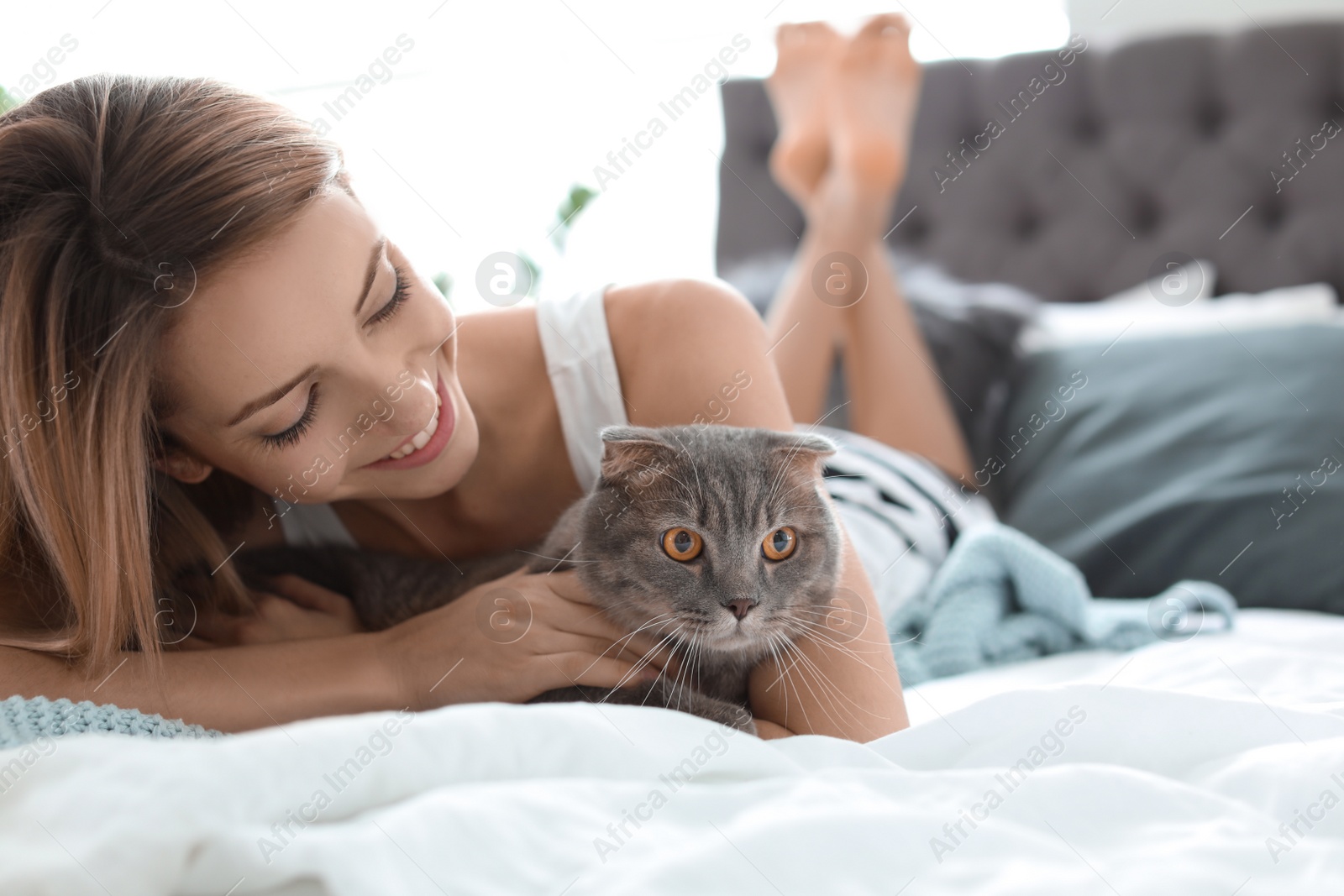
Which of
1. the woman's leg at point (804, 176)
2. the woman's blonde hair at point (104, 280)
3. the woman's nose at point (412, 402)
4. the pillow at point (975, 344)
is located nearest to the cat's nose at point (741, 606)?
the woman's nose at point (412, 402)

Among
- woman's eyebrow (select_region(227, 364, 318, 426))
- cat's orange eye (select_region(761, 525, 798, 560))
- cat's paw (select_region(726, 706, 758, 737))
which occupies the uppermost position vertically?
woman's eyebrow (select_region(227, 364, 318, 426))

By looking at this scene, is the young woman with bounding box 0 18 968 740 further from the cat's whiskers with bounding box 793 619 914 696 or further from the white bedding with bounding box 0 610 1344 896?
the white bedding with bounding box 0 610 1344 896

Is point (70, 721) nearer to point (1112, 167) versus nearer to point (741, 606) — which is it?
point (741, 606)

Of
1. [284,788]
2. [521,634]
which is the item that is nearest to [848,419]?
[521,634]

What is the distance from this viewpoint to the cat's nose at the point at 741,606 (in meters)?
0.99

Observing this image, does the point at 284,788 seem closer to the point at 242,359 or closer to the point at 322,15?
the point at 242,359

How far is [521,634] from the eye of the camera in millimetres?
1007

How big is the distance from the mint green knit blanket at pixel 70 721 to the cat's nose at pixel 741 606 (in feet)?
1.83

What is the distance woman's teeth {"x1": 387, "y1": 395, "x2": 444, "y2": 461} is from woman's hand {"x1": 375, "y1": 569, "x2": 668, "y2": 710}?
0.19m

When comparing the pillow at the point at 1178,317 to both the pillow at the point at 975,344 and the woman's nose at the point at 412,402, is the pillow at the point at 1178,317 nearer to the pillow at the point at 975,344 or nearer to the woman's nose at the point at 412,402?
the pillow at the point at 975,344

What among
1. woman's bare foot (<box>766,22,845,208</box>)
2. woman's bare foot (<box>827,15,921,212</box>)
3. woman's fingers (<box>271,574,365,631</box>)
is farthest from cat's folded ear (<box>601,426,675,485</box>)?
woman's bare foot (<box>766,22,845,208</box>)

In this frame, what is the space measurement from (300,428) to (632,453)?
1.22 feet

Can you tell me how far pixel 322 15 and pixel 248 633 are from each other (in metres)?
2.07

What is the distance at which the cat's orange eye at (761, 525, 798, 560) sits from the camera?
3.44 feet
